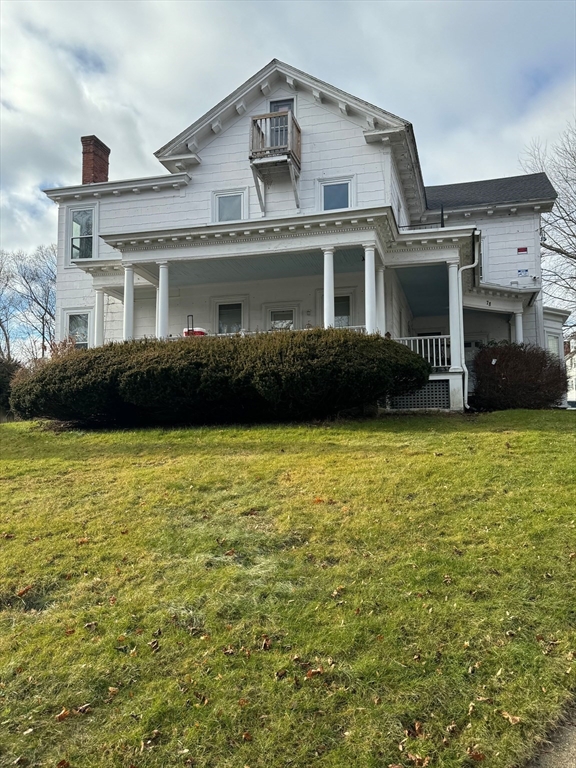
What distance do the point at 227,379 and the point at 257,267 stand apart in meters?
5.36

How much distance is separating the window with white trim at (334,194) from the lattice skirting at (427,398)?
6.05 meters

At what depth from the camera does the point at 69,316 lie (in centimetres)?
1848

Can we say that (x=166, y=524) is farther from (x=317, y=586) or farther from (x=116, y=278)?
(x=116, y=278)

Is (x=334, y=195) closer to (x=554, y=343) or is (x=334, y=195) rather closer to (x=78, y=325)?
(x=78, y=325)

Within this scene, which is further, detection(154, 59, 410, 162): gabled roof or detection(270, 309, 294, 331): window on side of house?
detection(270, 309, 294, 331): window on side of house

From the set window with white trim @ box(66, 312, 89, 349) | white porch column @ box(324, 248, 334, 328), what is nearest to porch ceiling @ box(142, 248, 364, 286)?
white porch column @ box(324, 248, 334, 328)

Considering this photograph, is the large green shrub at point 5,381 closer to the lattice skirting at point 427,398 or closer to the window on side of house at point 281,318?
the window on side of house at point 281,318

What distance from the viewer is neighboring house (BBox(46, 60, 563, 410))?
523 inches

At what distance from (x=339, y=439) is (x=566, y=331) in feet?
79.3

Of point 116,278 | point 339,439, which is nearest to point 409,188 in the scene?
point 116,278

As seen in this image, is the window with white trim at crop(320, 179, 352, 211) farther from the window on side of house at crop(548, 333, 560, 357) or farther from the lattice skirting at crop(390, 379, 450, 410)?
the window on side of house at crop(548, 333, 560, 357)

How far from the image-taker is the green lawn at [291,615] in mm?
2941

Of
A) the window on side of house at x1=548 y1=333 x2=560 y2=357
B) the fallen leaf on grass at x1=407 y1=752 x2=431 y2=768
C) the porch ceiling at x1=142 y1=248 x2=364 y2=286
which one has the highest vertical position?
the porch ceiling at x1=142 y1=248 x2=364 y2=286

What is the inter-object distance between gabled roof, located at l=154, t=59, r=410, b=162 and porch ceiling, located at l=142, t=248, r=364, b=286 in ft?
13.2
